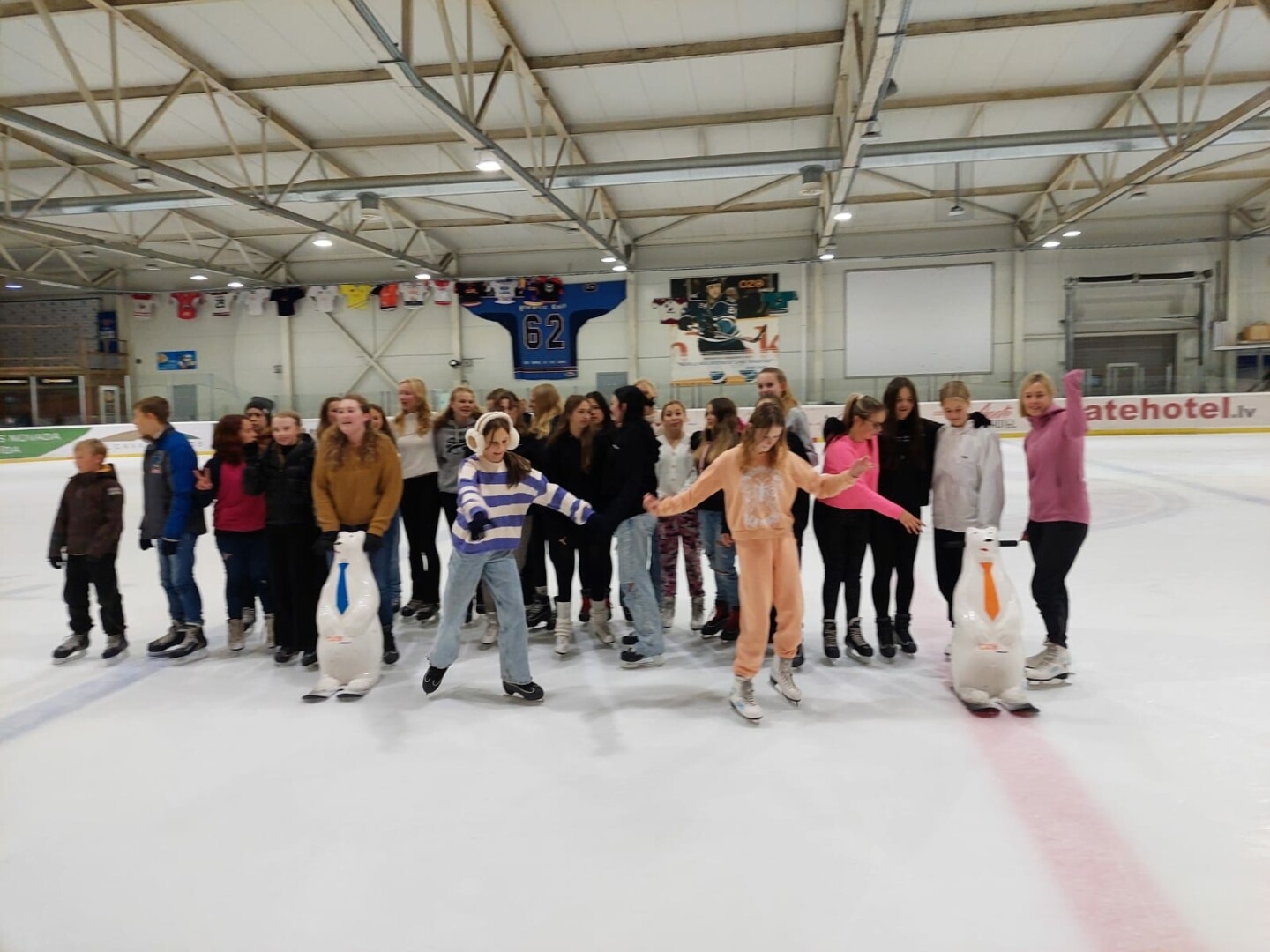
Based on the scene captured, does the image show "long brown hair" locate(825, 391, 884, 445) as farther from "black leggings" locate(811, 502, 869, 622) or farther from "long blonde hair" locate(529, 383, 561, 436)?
"long blonde hair" locate(529, 383, 561, 436)

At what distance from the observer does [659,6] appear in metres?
8.88

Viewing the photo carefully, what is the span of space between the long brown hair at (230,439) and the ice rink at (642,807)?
1175 mm

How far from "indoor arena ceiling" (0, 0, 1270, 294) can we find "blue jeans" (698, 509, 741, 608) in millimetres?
4805

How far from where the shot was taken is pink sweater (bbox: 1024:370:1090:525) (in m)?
3.53

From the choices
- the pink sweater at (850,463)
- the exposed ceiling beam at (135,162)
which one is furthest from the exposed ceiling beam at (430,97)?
the pink sweater at (850,463)

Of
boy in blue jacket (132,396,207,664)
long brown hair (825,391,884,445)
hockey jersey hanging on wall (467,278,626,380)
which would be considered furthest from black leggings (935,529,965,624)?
hockey jersey hanging on wall (467,278,626,380)

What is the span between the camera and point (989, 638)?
335 centimetres

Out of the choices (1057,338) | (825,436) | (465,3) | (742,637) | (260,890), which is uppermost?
(465,3)

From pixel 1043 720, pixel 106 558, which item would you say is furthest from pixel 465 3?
pixel 1043 720

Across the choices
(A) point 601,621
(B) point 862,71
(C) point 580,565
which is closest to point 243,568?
(C) point 580,565

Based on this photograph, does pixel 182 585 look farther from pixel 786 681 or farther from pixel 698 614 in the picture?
pixel 786 681

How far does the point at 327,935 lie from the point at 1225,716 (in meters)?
3.57

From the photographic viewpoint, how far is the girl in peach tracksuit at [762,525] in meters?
3.35

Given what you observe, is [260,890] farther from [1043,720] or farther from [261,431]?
[1043,720]
